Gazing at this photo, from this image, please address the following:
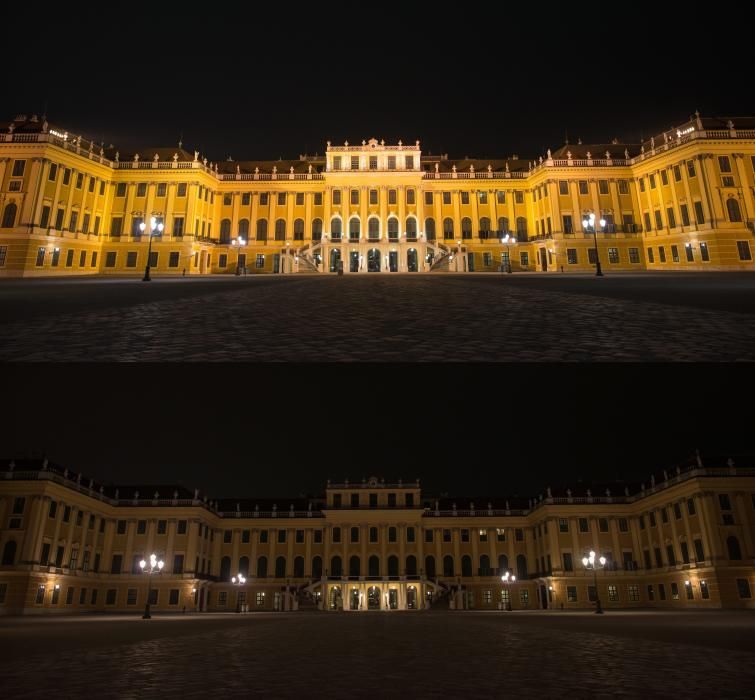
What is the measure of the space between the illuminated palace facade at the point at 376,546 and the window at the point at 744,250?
21.5 m

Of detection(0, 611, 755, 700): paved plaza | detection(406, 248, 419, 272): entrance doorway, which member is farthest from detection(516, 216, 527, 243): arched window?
detection(0, 611, 755, 700): paved plaza

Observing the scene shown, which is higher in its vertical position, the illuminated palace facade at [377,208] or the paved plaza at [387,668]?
the illuminated palace facade at [377,208]

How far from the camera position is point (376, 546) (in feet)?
195

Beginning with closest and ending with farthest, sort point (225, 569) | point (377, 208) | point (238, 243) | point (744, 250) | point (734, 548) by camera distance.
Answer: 1. point (734, 548)
2. point (744, 250)
3. point (225, 569)
4. point (377, 208)
5. point (238, 243)

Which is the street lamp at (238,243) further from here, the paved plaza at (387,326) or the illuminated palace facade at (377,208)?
the paved plaza at (387,326)

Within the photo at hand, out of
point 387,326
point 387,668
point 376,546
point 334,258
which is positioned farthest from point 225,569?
point 387,668

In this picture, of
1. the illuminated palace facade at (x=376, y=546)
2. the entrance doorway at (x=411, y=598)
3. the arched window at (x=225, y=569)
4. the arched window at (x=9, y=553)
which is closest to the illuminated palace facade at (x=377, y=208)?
the illuminated palace facade at (x=376, y=546)

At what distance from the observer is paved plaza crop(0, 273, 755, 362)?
10.7 metres

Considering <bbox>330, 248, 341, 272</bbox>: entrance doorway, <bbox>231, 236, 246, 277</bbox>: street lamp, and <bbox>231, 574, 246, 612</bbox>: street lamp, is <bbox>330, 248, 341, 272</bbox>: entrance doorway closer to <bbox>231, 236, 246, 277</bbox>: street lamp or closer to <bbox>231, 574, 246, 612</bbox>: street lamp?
<bbox>231, 236, 246, 277</bbox>: street lamp

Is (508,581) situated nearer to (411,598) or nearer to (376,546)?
(411,598)

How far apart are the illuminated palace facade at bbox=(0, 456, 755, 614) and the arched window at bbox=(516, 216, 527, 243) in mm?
27147

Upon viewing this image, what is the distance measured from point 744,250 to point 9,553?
Answer: 61.1 m

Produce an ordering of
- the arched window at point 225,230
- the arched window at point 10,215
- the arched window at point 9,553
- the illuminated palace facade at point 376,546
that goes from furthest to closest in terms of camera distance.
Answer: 1. the arched window at point 225,230
2. the arched window at point 10,215
3. the illuminated palace facade at point 376,546
4. the arched window at point 9,553

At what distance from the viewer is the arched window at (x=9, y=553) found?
37.6 m
